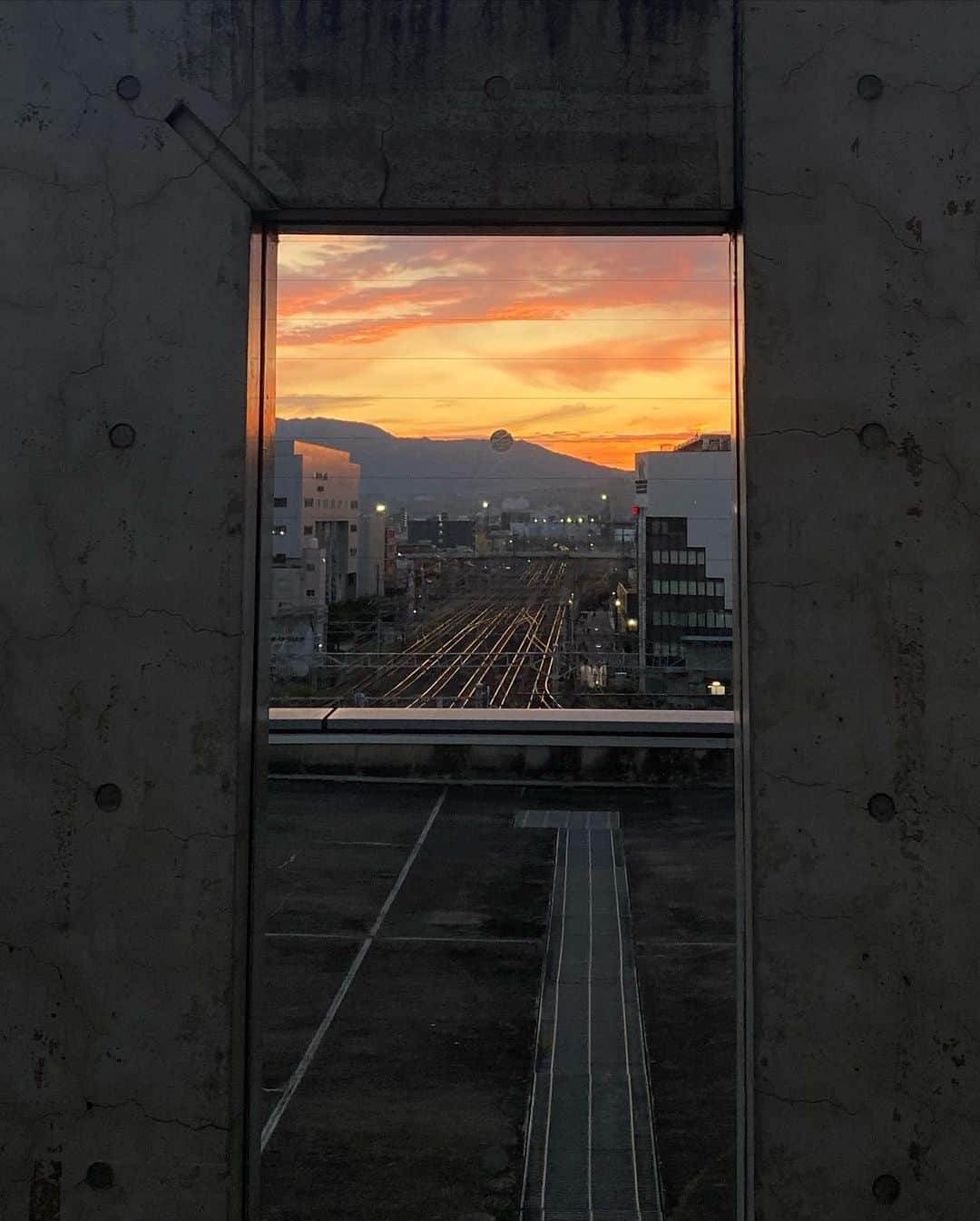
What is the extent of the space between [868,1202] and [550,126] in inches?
89.7

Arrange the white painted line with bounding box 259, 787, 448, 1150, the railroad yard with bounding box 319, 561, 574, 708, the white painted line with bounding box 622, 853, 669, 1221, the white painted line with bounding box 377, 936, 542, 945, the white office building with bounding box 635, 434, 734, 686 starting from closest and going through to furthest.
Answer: the white painted line with bounding box 622, 853, 669, 1221
the white painted line with bounding box 259, 787, 448, 1150
the white painted line with bounding box 377, 936, 542, 945
the white office building with bounding box 635, 434, 734, 686
the railroad yard with bounding box 319, 561, 574, 708

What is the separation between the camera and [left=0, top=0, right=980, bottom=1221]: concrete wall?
2.40 meters

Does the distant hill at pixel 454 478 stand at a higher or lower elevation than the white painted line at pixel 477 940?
higher

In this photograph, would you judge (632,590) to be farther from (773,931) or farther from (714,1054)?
(773,931)

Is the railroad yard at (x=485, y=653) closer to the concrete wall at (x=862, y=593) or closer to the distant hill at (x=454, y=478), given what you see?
the distant hill at (x=454, y=478)

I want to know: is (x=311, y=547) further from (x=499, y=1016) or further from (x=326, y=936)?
(x=499, y=1016)

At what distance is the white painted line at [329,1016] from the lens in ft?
11.9

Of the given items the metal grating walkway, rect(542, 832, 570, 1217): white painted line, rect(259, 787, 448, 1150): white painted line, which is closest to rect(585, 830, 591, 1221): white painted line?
the metal grating walkway

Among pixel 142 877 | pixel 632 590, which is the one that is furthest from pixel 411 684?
pixel 142 877

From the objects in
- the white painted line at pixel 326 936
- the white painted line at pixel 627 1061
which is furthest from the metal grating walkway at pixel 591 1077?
the white painted line at pixel 326 936

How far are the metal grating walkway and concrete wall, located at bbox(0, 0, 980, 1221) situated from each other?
38.9 inches

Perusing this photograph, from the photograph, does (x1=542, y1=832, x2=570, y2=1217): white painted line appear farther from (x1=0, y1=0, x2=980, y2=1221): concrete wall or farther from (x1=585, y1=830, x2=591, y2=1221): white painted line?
(x1=0, y1=0, x2=980, y2=1221): concrete wall

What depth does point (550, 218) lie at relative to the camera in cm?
252

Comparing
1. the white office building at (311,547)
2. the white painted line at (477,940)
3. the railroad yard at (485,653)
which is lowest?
the white painted line at (477,940)
